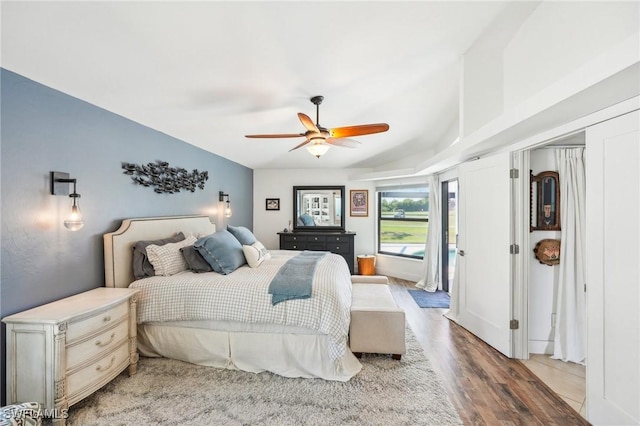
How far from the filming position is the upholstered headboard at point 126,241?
2551 millimetres

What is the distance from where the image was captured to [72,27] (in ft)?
5.19

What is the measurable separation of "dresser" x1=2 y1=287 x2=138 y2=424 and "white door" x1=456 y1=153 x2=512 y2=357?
137 inches

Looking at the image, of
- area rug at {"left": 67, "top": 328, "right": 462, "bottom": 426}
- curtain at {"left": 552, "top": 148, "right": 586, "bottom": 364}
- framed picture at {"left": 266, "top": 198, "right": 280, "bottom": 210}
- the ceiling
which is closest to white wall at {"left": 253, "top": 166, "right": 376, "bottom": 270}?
framed picture at {"left": 266, "top": 198, "right": 280, "bottom": 210}

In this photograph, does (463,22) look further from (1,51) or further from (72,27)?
(1,51)

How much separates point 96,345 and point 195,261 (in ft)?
3.64

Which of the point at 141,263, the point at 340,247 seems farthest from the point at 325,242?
the point at 141,263

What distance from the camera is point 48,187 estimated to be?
2094mm

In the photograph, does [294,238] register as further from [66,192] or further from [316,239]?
[66,192]

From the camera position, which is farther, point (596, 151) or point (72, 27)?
point (596, 151)

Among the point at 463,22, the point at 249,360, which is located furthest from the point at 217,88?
the point at 249,360

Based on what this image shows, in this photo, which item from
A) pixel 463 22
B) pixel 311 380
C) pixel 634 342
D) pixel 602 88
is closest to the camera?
pixel 602 88

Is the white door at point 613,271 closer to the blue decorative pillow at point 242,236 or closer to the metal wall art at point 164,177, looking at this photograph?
the blue decorative pillow at point 242,236

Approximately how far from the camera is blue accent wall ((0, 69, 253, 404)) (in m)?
1.86

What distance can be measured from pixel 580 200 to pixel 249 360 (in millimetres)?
3405
